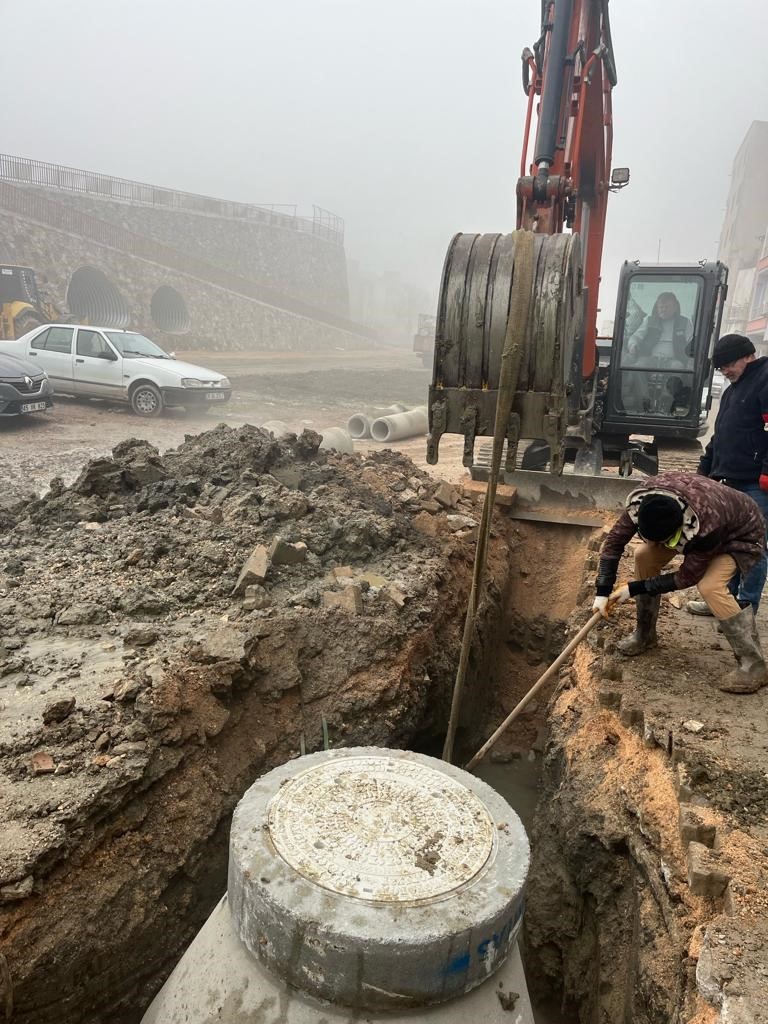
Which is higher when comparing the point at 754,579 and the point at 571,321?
the point at 571,321

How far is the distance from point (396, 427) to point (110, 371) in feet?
17.9

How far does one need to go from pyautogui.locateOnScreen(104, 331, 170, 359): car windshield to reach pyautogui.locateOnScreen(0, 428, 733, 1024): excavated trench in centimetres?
728

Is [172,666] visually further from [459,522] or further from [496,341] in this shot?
[459,522]

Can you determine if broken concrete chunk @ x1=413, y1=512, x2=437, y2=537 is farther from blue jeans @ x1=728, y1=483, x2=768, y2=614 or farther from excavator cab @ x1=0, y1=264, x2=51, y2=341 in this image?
excavator cab @ x1=0, y1=264, x2=51, y2=341

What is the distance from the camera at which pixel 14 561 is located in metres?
5.25

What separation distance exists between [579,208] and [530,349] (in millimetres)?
3966

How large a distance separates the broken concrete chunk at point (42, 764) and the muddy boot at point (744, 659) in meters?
3.70

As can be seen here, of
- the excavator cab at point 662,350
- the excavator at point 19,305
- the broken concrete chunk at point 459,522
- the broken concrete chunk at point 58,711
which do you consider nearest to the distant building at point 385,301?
the excavator at point 19,305

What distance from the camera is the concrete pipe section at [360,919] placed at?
2.64m

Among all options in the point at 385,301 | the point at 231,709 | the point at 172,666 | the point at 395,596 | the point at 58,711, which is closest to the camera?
the point at 58,711

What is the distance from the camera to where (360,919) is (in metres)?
2.66

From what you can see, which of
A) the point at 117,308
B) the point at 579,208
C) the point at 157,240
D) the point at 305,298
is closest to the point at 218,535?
the point at 579,208

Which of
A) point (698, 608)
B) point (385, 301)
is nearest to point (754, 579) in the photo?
point (698, 608)

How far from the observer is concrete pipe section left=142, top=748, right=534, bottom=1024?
8.65 ft
